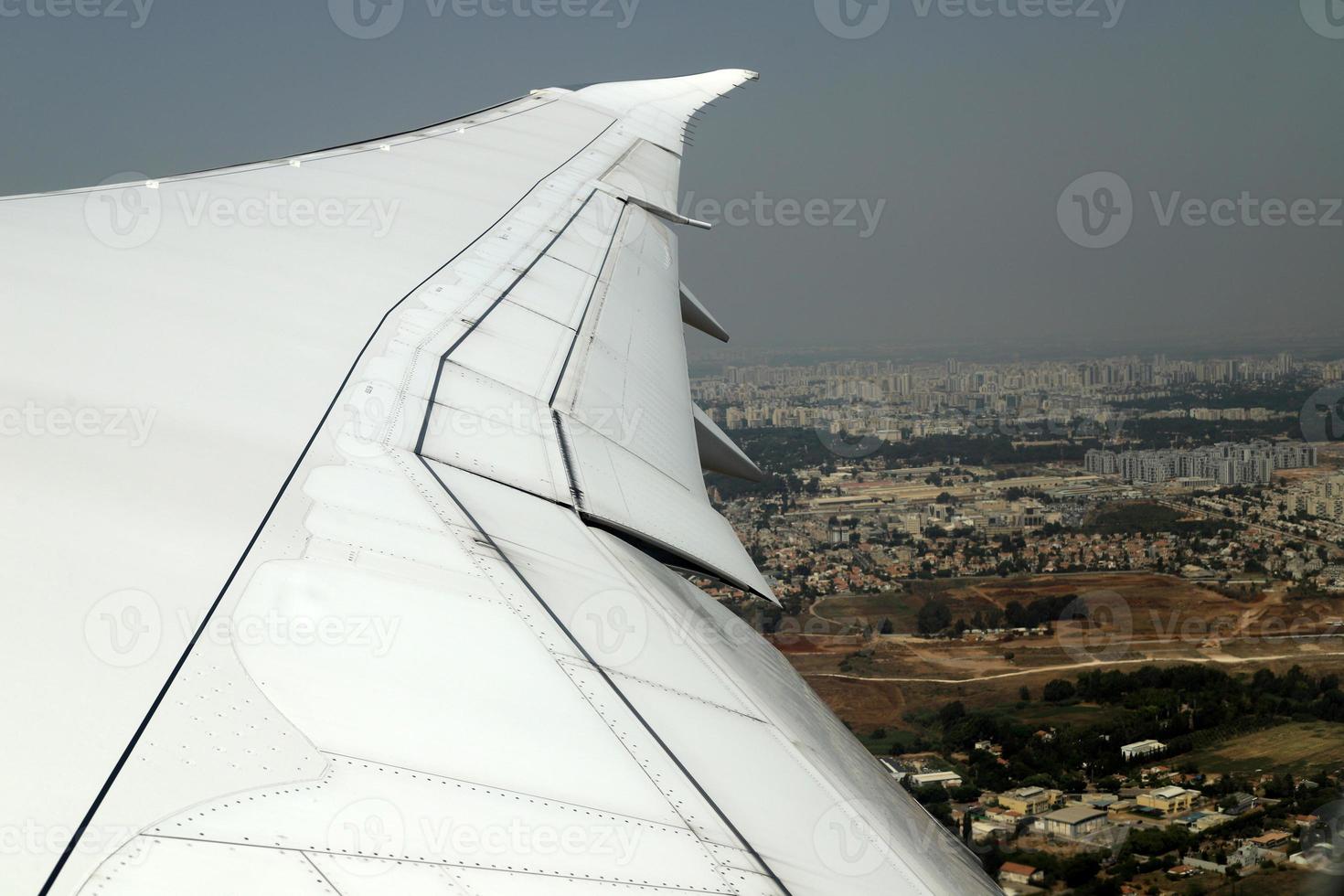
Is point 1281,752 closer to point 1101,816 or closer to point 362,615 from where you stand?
point 1101,816

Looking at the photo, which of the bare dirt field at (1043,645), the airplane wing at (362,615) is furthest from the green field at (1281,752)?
the airplane wing at (362,615)

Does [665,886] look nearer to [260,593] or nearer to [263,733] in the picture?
[263,733]

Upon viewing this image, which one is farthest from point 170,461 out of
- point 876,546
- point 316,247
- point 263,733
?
point 876,546

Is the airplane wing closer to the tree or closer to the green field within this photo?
the green field

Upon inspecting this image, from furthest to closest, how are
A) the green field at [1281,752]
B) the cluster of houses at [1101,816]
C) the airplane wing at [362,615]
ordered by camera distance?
the green field at [1281,752]
the cluster of houses at [1101,816]
the airplane wing at [362,615]

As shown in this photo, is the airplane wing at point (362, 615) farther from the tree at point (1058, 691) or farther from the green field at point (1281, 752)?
the tree at point (1058, 691)

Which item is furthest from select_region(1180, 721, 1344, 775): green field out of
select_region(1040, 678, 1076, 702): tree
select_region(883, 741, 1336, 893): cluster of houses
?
select_region(1040, 678, 1076, 702): tree
